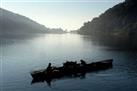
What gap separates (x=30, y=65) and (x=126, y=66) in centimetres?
3251

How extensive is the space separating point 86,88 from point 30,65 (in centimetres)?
3477

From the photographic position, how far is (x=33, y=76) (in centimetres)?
7025

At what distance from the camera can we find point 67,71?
76.2 m

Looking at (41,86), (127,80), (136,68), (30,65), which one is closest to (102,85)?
(127,80)

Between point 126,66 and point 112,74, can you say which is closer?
point 112,74

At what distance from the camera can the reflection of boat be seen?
7050cm

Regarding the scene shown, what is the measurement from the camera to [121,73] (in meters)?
78.8

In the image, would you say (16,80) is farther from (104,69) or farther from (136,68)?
(136,68)

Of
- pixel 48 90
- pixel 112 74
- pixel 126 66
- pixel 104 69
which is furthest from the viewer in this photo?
pixel 126 66

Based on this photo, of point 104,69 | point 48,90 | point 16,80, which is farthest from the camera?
point 104,69

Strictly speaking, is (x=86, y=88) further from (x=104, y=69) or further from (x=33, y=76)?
(x=104, y=69)

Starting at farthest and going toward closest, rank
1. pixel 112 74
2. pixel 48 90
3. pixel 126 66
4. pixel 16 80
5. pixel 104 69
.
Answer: pixel 126 66
pixel 104 69
pixel 112 74
pixel 16 80
pixel 48 90

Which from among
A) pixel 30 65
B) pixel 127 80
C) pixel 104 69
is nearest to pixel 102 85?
pixel 127 80

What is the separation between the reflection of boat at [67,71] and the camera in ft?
231
